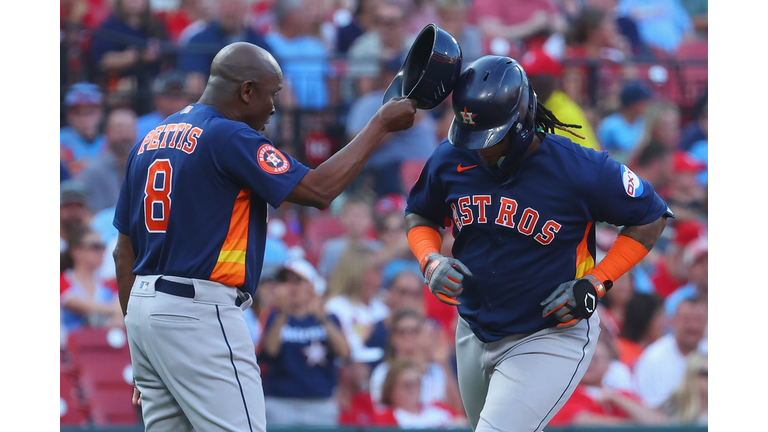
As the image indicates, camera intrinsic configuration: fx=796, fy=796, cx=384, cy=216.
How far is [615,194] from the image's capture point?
3.48m

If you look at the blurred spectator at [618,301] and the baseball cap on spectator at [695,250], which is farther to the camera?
the baseball cap on spectator at [695,250]

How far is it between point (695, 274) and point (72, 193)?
5745 mm

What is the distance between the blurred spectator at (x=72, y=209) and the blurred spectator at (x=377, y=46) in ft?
9.38

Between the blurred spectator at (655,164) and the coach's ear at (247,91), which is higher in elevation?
the coach's ear at (247,91)

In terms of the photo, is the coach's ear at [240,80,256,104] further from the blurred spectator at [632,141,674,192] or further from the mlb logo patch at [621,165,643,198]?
the blurred spectator at [632,141,674,192]

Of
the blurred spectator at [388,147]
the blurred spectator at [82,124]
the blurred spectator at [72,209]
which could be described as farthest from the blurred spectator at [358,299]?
the blurred spectator at [82,124]

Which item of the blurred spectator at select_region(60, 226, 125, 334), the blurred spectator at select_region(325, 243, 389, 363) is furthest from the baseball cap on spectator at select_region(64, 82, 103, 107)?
the blurred spectator at select_region(325, 243, 389, 363)

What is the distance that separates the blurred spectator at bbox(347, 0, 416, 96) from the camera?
8195mm

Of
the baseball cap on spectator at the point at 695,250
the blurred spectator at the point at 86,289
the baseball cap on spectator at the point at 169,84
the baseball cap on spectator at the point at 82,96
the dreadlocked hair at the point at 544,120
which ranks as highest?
the dreadlocked hair at the point at 544,120

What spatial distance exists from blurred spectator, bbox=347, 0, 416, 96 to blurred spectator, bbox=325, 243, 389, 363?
75.5 inches

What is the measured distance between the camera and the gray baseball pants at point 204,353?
10.4 ft

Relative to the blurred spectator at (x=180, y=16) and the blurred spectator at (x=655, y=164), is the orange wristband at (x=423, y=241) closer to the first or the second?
the blurred spectator at (x=655, y=164)

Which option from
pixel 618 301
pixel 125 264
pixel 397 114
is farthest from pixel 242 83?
pixel 618 301

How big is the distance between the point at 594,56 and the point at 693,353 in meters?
3.43
